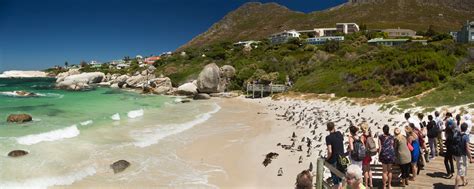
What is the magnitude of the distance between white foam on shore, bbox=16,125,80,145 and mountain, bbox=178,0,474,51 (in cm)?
8605

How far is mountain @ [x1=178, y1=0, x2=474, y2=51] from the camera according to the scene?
10019 cm

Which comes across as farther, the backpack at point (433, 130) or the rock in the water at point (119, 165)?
the rock in the water at point (119, 165)

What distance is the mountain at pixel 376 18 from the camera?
10019cm

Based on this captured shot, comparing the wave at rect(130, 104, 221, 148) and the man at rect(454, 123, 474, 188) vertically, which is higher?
the man at rect(454, 123, 474, 188)

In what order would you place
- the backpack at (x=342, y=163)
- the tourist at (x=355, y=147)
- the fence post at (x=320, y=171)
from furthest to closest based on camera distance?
the tourist at (x=355, y=147)
the backpack at (x=342, y=163)
the fence post at (x=320, y=171)

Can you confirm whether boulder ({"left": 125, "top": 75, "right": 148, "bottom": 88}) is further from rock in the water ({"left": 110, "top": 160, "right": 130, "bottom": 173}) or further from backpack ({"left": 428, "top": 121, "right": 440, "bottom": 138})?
backpack ({"left": 428, "top": 121, "right": 440, "bottom": 138})

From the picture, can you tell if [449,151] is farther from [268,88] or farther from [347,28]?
[347,28]

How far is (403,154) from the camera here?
Answer: 23.8 ft

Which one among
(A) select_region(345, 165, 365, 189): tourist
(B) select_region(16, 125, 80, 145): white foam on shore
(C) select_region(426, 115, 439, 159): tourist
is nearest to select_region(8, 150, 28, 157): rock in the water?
(B) select_region(16, 125, 80, 145): white foam on shore

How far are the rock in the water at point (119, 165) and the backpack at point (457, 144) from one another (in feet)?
28.2

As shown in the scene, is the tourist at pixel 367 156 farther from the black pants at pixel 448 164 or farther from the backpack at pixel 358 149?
the black pants at pixel 448 164

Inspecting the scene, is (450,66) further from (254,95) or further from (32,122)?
(32,122)

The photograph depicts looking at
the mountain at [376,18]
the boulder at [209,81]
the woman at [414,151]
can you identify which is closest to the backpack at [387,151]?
the woman at [414,151]

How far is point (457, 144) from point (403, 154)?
1094 mm
